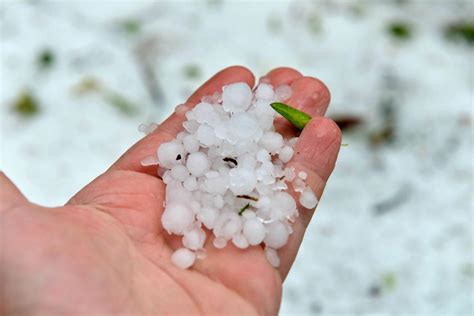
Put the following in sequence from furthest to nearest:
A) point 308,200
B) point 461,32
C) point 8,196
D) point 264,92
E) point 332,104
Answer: point 461,32
point 332,104
point 264,92
point 308,200
point 8,196

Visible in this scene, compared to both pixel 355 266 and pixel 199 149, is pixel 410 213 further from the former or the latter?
pixel 199 149

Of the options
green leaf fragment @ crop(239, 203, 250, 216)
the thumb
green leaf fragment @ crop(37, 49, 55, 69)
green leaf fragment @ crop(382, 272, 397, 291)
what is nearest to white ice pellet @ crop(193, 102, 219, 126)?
green leaf fragment @ crop(239, 203, 250, 216)

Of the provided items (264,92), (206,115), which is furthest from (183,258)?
(264,92)

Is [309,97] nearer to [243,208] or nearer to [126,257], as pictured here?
[243,208]

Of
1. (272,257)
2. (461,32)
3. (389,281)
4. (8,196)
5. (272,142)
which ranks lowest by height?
(389,281)

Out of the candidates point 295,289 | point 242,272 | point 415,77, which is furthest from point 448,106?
point 242,272

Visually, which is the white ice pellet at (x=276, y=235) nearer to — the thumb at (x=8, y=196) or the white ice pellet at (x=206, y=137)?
the white ice pellet at (x=206, y=137)

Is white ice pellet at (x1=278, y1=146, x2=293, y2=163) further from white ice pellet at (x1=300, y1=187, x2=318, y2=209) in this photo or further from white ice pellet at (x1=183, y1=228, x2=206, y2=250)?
white ice pellet at (x1=183, y1=228, x2=206, y2=250)
